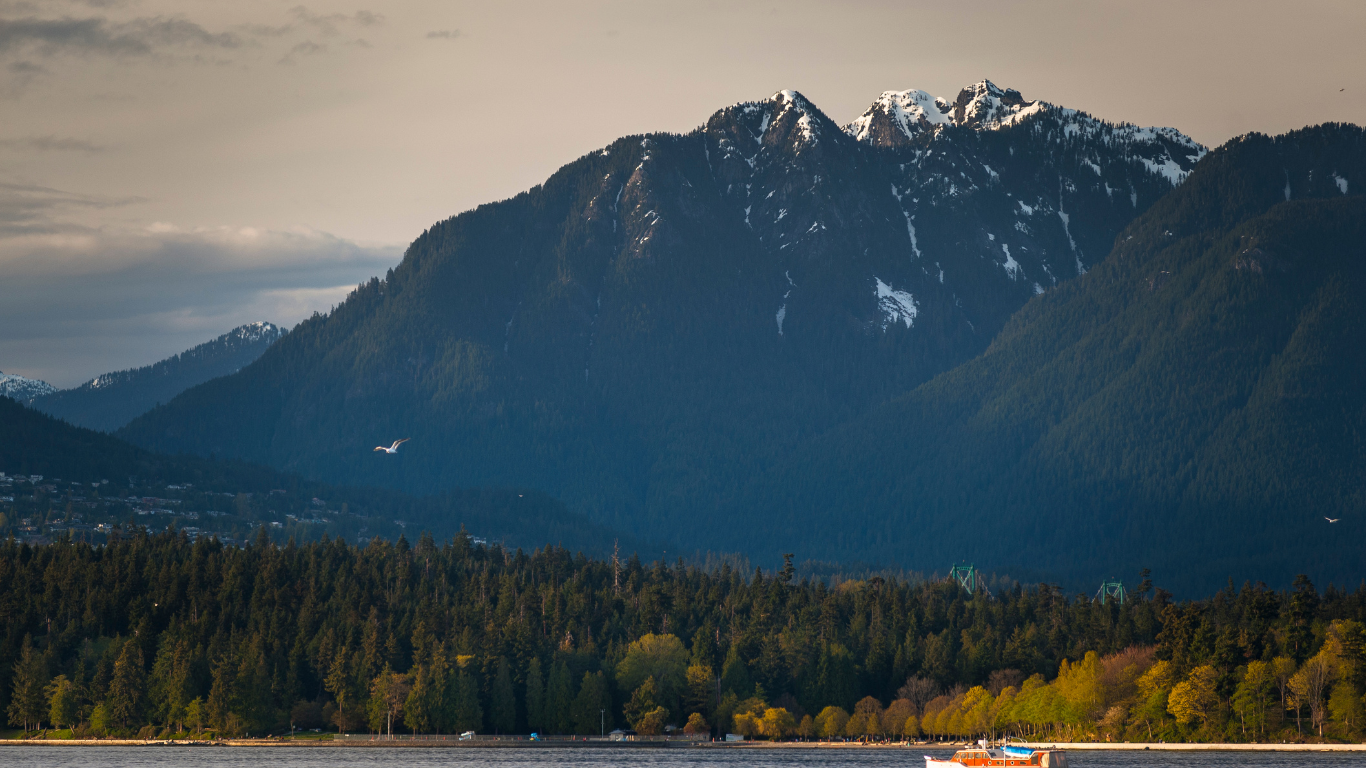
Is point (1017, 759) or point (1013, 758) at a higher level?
point (1013, 758)

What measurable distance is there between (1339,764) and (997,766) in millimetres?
38639

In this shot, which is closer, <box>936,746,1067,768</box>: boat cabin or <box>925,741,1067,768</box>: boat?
<box>936,746,1067,768</box>: boat cabin

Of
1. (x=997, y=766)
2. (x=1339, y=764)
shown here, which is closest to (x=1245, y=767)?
(x=1339, y=764)

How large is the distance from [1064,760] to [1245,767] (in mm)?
20427

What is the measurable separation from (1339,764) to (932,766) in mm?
45312

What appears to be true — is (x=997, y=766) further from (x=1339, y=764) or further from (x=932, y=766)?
(x=1339, y=764)

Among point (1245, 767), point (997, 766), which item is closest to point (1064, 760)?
point (997, 766)

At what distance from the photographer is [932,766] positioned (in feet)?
655

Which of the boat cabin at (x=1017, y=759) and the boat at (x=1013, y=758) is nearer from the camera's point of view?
the boat cabin at (x=1017, y=759)

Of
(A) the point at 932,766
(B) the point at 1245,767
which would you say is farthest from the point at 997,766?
(B) the point at 1245,767

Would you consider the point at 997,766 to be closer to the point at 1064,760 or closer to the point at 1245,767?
the point at 1064,760

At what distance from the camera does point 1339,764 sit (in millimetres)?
199250

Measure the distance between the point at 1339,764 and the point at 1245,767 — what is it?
34.1ft

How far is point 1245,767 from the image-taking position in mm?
199500
